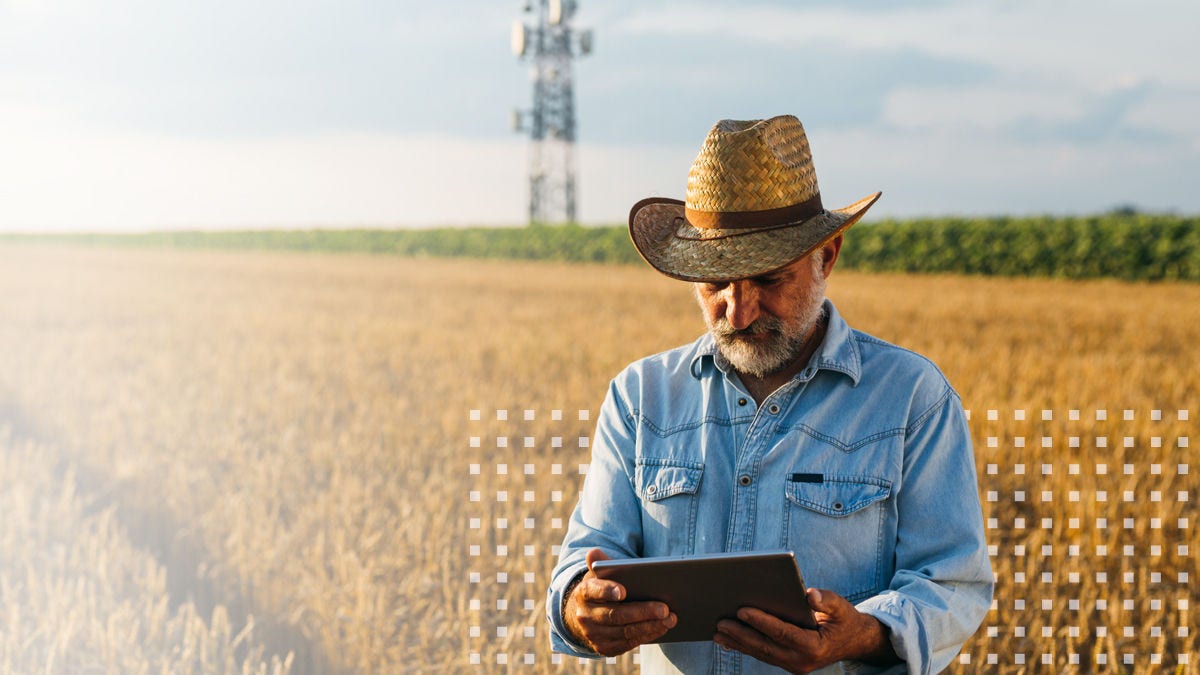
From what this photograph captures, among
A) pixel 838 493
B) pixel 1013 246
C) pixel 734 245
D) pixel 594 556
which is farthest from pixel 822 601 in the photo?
pixel 1013 246

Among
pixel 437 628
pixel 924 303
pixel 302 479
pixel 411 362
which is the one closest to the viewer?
pixel 437 628

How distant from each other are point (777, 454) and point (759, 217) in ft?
1.74

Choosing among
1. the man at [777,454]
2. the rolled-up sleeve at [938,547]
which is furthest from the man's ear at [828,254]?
the rolled-up sleeve at [938,547]

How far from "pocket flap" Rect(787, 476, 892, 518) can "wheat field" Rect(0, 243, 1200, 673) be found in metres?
1.96

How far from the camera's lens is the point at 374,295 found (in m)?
24.4

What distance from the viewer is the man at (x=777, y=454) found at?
7.84ft

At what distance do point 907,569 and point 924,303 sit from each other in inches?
697

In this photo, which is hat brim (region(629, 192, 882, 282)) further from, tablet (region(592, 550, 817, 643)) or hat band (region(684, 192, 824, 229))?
tablet (region(592, 550, 817, 643))

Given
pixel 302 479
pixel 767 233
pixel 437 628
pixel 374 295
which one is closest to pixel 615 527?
pixel 767 233

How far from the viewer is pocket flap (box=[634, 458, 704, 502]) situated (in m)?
2.53

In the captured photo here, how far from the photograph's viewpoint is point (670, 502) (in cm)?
255

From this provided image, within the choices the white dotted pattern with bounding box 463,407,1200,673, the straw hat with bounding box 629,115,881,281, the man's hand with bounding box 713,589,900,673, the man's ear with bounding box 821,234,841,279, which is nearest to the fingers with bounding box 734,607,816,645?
the man's hand with bounding box 713,589,900,673

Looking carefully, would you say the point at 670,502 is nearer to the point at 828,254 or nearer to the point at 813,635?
the point at 813,635

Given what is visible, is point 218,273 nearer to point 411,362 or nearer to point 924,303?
point 924,303
